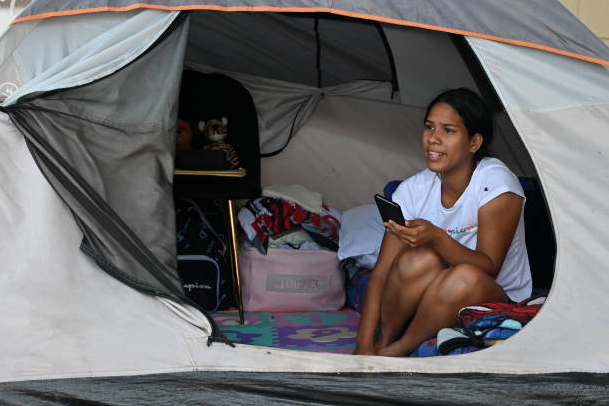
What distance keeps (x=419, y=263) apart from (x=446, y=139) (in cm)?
35

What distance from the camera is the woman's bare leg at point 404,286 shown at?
2.19m

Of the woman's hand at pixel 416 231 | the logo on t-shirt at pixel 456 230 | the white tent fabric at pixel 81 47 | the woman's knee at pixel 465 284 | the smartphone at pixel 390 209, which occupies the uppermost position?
the white tent fabric at pixel 81 47

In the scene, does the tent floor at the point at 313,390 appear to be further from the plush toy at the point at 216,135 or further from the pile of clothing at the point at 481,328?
the plush toy at the point at 216,135

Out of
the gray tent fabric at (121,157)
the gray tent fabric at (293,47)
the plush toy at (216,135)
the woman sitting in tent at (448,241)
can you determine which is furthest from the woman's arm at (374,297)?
the gray tent fabric at (293,47)

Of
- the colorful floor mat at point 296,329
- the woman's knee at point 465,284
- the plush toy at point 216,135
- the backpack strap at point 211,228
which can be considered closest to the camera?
the woman's knee at point 465,284

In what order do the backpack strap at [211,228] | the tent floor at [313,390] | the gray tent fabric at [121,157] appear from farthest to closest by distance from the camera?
the backpack strap at [211,228] → the gray tent fabric at [121,157] → the tent floor at [313,390]

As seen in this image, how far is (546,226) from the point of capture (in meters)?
2.89

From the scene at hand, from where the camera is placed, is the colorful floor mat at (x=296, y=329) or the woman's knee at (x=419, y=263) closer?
the woman's knee at (x=419, y=263)

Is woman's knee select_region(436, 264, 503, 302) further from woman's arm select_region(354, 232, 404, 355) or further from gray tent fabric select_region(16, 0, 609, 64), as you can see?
gray tent fabric select_region(16, 0, 609, 64)

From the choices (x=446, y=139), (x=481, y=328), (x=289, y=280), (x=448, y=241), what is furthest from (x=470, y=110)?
(x=289, y=280)

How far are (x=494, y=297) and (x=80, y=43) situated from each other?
129cm

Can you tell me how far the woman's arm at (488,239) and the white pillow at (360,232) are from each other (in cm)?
81

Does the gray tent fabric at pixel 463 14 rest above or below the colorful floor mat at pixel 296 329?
above

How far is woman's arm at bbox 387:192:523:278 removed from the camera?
2156 millimetres
